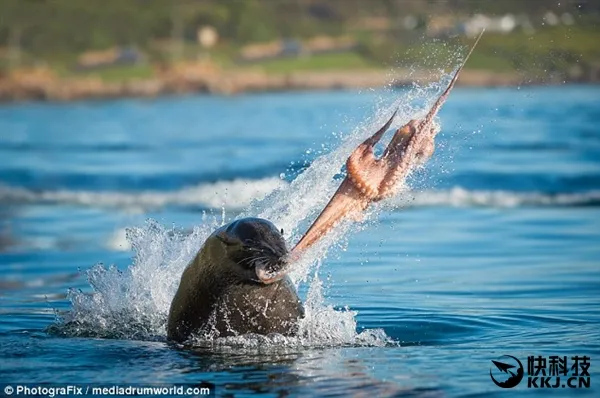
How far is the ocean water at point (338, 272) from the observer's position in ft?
32.0

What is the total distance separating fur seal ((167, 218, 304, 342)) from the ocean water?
18 cm

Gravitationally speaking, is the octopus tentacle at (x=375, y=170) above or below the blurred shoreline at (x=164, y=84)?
below

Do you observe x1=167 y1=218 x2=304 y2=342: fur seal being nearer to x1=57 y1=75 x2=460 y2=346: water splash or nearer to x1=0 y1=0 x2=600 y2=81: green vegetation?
x1=57 y1=75 x2=460 y2=346: water splash

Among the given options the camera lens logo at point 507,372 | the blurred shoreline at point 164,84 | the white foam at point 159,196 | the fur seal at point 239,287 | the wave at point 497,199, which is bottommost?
the camera lens logo at point 507,372

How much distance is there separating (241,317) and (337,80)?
3513 inches

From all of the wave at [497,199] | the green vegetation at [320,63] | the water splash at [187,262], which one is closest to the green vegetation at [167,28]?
the green vegetation at [320,63]

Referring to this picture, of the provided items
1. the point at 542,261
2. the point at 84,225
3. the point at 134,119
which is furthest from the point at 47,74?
the point at 542,261

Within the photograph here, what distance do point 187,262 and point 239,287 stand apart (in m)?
2.10

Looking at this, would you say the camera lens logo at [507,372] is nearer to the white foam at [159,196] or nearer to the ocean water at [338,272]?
the ocean water at [338,272]

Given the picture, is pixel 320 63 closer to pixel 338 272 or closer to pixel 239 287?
pixel 338 272

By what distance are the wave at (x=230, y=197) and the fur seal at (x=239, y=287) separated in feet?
40.1

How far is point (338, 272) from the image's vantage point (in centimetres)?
1511

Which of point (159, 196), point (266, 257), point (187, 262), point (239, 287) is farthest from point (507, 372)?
point (159, 196)

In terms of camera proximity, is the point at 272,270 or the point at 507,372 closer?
the point at 272,270
